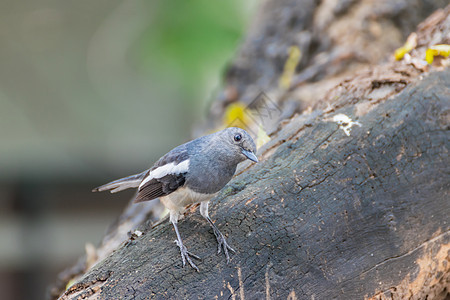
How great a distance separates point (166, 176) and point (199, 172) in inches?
5.6

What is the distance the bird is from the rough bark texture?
0.36ft

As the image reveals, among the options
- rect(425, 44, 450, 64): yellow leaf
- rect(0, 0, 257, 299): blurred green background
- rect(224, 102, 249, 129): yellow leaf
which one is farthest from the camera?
rect(0, 0, 257, 299): blurred green background

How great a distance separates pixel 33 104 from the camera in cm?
618

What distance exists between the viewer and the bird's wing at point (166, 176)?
1.89m

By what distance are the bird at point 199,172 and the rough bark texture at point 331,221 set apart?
0.11 m

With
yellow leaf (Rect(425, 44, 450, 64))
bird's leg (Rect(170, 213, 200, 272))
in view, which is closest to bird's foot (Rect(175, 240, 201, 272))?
bird's leg (Rect(170, 213, 200, 272))

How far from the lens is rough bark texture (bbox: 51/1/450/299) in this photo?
170cm

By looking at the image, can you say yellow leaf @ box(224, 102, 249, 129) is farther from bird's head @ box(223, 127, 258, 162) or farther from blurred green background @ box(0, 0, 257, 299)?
blurred green background @ box(0, 0, 257, 299)

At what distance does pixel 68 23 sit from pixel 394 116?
5.31 m

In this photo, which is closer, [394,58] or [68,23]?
[394,58]

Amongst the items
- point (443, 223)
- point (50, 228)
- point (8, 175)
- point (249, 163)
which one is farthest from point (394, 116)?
point (8, 175)

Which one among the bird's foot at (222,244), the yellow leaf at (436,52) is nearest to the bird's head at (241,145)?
the bird's foot at (222,244)

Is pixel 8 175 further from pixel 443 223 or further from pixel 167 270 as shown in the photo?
pixel 443 223

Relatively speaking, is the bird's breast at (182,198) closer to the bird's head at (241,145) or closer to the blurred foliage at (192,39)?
the bird's head at (241,145)
